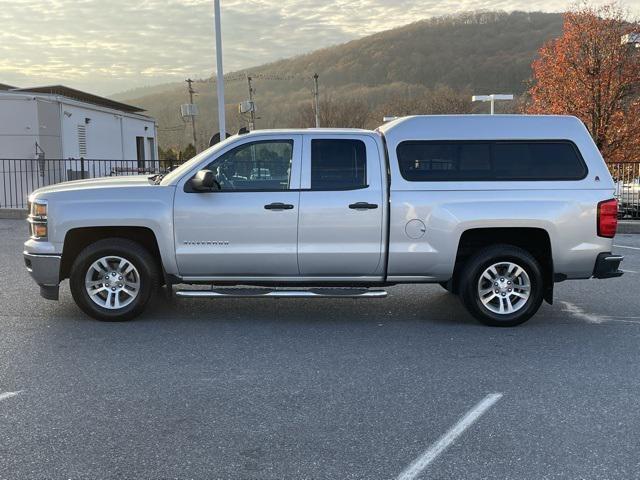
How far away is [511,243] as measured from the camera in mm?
6496

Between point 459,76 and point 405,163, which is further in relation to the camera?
point 459,76

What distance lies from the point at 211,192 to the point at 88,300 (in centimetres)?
169

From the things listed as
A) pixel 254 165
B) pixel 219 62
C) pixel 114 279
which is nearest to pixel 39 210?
pixel 114 279

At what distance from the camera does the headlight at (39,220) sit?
6.30 meters

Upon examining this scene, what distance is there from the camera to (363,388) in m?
4.55

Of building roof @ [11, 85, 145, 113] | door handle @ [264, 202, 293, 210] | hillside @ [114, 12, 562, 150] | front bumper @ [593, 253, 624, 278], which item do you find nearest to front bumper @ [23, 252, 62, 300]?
door handle @ [264, 202, 293, 210]

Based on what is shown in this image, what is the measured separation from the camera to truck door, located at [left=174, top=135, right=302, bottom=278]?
6188mm

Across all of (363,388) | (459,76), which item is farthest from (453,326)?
(459,76)

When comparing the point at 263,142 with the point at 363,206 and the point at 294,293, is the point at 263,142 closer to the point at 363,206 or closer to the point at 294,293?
the point at 363,206

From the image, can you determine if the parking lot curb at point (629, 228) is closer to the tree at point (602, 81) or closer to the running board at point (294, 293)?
the tree at point (602, 81)

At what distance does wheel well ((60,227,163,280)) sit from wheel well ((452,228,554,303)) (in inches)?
124

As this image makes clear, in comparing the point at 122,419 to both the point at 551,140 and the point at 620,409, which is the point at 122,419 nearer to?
the point at 620,409

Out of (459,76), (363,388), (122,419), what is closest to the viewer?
(122,419)

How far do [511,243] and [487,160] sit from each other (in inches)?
36.8
